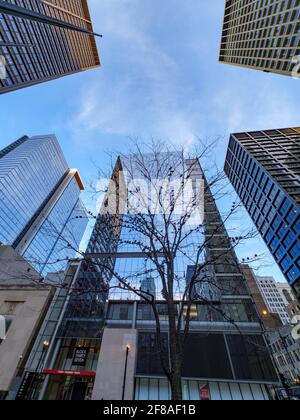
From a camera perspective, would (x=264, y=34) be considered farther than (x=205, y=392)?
Yes

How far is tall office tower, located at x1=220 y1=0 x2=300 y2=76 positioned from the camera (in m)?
42.4

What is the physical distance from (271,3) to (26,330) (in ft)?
256

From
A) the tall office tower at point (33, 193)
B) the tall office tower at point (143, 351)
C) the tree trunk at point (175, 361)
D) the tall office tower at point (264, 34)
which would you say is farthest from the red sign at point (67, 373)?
the tall office tower at point (264, 34)

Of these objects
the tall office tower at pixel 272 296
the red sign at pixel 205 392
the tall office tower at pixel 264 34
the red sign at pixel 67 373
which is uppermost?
the tall office tower at pixel 264 34

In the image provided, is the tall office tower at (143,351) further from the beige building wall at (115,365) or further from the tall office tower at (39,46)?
the tall office tower at (39,46)

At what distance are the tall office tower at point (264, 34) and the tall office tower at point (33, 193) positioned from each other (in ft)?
265

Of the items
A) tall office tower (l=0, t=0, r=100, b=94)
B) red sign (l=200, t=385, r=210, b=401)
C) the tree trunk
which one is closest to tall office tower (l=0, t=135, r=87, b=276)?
tall office tower (l=0, t=0, r=100, b=94)

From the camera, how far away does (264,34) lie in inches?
2014

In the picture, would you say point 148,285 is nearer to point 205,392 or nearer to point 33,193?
point 205,392

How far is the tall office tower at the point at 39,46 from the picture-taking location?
53000mm

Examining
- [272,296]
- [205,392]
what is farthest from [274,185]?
[272,296]

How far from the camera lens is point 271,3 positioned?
46094 millimetres

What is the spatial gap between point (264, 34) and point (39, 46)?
223 ft
